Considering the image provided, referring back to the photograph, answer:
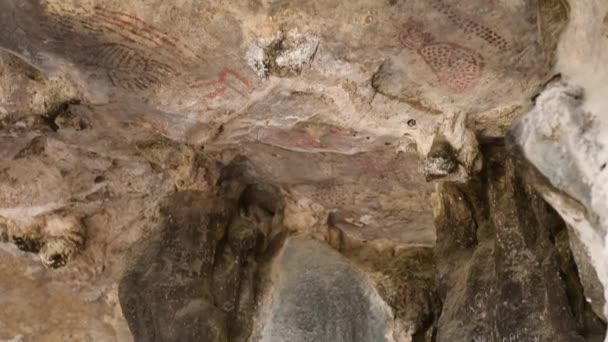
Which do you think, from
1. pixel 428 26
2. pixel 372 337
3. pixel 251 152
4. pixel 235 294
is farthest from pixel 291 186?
pixel 428 26

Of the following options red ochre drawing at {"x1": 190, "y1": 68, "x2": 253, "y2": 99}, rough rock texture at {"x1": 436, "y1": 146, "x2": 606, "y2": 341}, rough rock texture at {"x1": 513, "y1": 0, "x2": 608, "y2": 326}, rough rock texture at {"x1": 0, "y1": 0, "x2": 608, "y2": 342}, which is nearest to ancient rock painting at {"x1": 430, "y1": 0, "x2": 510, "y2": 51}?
rough rock texture at {"x1": 0, "y1": 0, "x2": 608, "y2": 342}

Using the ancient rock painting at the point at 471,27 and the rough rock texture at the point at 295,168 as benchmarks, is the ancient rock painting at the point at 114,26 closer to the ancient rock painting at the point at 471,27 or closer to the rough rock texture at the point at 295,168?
the rough rock texture at the point at 295,168

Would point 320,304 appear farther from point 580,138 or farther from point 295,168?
point 580,138

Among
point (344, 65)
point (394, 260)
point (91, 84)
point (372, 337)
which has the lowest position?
point (372, 337)

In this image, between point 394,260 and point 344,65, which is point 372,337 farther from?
point 344,65

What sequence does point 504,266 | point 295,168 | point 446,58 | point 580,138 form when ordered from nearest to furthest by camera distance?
point 580,138, point 446,58, point 504,266, point 295,168

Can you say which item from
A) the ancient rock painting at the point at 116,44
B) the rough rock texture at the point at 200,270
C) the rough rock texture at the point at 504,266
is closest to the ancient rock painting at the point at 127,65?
the ancient rock painting at the point at 116,44

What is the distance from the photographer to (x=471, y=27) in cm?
187

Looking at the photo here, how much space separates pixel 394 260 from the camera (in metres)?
2.74

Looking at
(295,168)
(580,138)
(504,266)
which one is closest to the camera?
(580,138)

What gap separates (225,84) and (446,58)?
1.92 ft

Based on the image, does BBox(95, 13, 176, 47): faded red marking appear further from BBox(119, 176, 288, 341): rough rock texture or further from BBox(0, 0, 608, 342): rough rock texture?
BBox(119, 176, 288, 341): rough rock texture

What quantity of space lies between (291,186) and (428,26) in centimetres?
97

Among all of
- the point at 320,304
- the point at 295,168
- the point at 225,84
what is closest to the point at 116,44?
the point at 225,84
